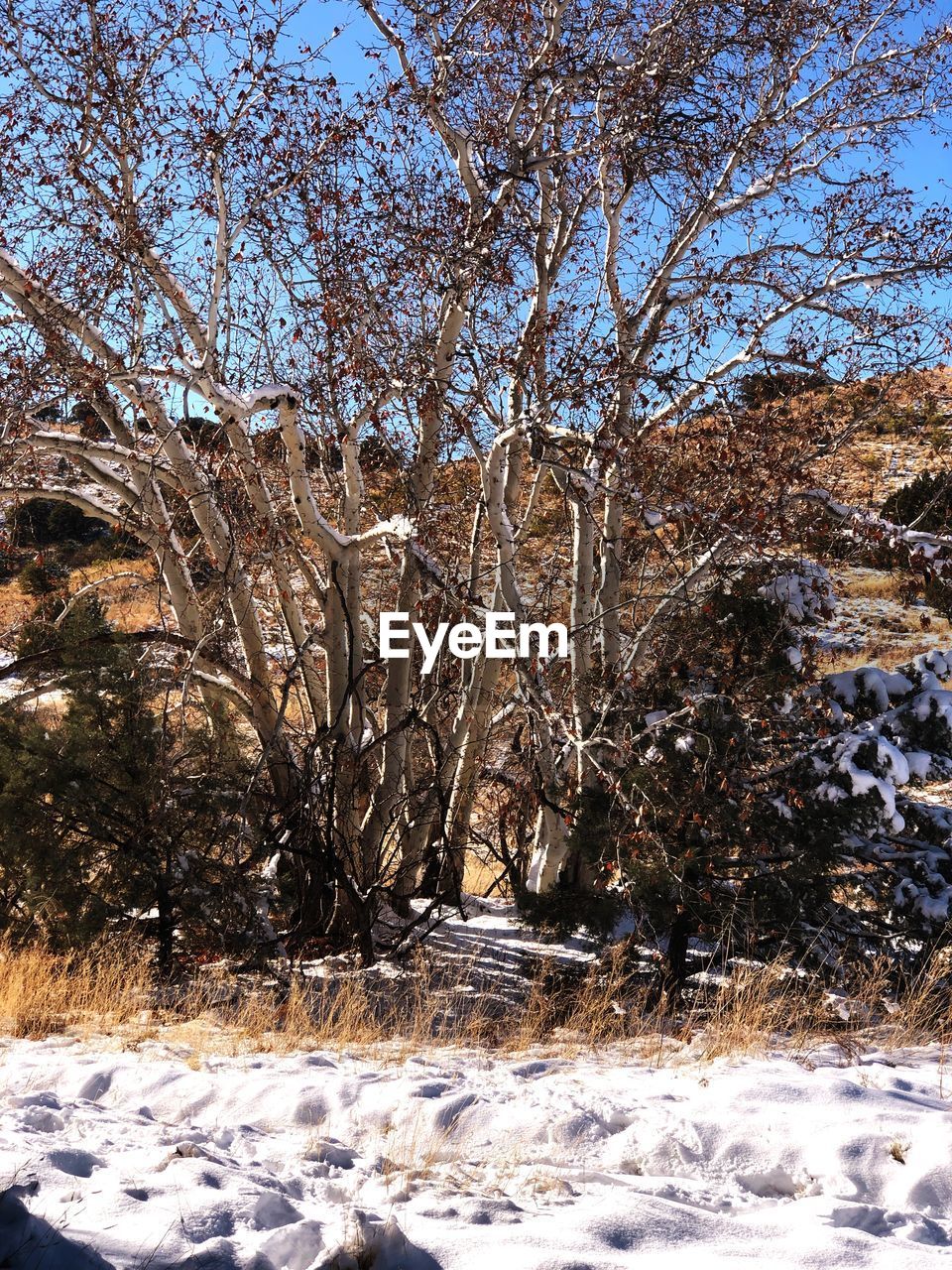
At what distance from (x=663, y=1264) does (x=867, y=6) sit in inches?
Answer: 377

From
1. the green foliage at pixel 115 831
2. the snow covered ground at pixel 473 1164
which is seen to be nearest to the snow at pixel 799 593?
the snow covered ground at pixel 473 1164

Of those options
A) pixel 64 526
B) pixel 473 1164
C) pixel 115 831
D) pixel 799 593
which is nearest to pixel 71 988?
pixel 115 831

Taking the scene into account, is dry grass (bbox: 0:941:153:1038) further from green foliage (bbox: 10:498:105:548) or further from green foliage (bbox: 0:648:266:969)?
green foliage (bbox: 10:498:105:548)

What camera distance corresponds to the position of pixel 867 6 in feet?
28.8

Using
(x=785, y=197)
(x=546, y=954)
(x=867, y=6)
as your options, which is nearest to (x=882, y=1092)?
(x=546, y=954)

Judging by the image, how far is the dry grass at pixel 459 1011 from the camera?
5.88 metres

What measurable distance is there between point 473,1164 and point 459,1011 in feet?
10.2

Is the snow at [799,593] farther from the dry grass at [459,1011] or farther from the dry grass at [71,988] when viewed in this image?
the dry grass at [71,988]

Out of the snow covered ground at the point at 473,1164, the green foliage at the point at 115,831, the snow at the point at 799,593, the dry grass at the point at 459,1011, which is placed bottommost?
the dry grass at the point at 459,1011

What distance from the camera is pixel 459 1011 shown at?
22.7 ft

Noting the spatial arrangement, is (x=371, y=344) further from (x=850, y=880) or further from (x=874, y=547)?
(x=850, y=880)

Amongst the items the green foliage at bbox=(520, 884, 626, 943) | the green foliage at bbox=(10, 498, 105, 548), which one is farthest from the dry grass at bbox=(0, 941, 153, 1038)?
the green foliage at bbox=(10, 498, 105, 548)

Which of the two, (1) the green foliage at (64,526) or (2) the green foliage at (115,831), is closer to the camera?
(2) the green foliage at (115,831)

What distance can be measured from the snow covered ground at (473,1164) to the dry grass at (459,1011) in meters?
0.60
